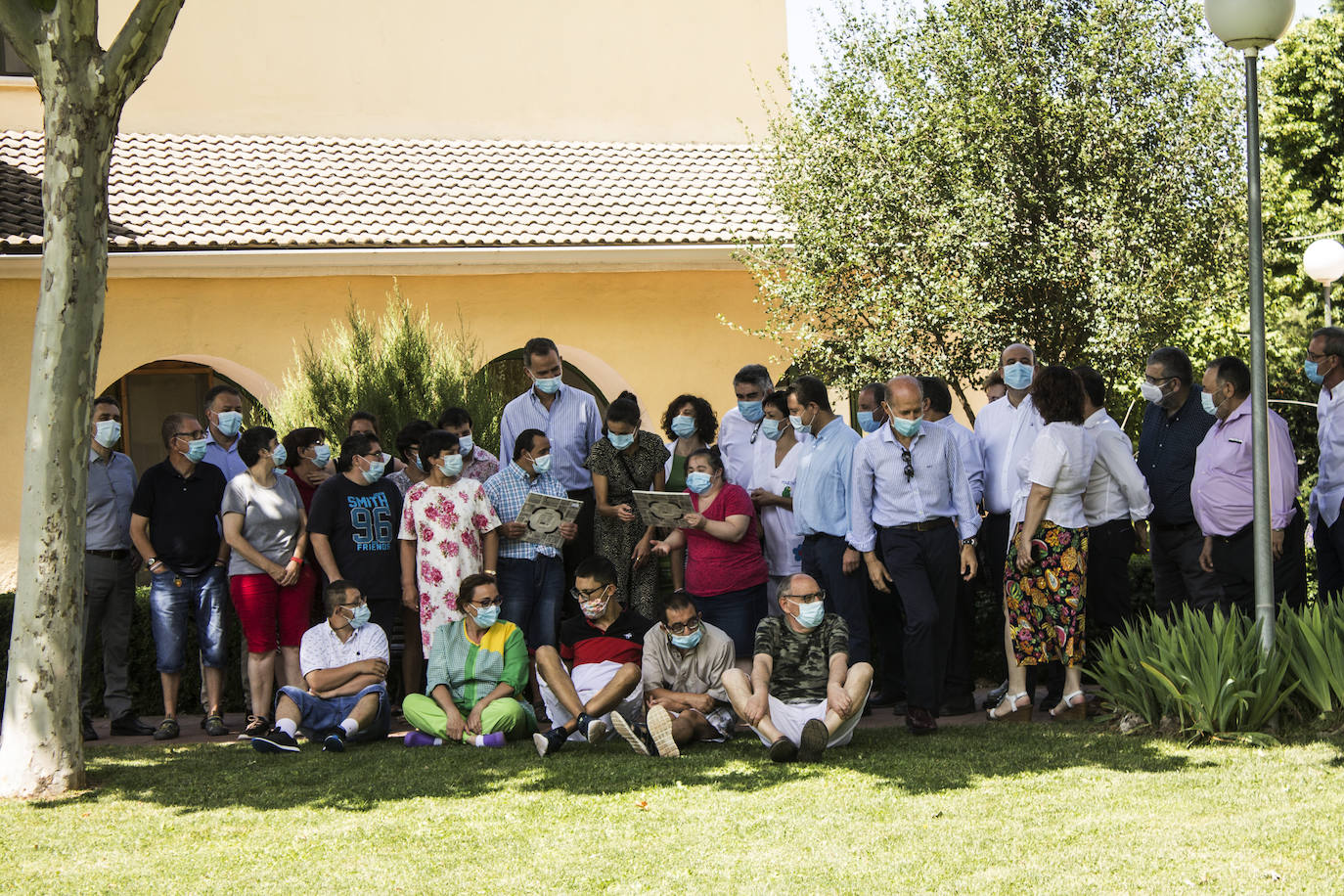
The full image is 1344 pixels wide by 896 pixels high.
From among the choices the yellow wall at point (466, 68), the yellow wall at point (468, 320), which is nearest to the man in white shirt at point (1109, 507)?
the yellow wall at point (468, 320)

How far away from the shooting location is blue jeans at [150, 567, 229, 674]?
9000mm

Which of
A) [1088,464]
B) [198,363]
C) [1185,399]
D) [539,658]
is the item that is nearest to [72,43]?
[539,658]

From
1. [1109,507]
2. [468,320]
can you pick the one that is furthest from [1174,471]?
[468,320]

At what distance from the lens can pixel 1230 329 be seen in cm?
2453

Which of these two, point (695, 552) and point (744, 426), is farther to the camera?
point (744, 426)

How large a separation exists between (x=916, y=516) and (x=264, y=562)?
152 inches

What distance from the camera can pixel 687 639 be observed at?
7984 millimetres

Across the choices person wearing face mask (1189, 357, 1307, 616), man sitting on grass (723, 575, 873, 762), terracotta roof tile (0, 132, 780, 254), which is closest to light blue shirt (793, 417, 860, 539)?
man sitting on grass (723, 575, 873, 762)

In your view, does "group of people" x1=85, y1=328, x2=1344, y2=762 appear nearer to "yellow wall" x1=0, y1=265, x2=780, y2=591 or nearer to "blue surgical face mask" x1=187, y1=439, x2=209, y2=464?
"blue surgical face mask" x1=187, y1=439, x2=209, y2=464

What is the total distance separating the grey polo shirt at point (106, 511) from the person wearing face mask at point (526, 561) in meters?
2.30

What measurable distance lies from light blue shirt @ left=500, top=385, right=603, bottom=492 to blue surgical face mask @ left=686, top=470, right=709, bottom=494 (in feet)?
3.43

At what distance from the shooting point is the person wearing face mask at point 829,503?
A: 27.8 feet

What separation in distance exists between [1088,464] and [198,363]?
12.0 metres

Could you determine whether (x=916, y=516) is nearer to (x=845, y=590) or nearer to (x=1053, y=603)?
(x=845, y=590)
